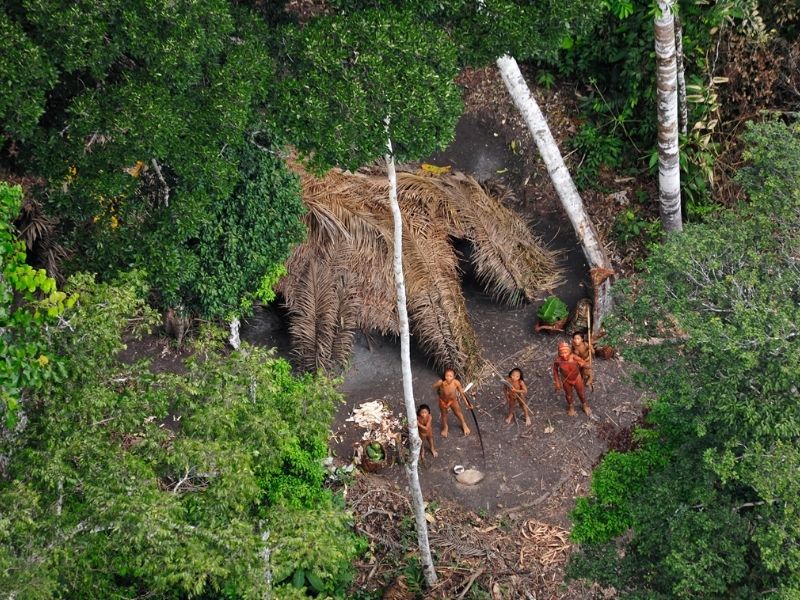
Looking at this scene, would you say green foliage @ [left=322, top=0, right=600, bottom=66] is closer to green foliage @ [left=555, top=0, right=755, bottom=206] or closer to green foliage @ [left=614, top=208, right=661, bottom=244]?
green foliage @ [left=555, top=0, right=755, bottom=206]

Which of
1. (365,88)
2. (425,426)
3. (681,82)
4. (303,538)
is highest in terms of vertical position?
(365,88)

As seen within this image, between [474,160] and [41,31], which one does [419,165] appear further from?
[41,31]

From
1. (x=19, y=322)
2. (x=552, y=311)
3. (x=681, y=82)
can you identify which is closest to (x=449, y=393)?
(x=552, y=311)

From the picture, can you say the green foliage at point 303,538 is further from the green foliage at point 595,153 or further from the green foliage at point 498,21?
the green foliage at point 595,153

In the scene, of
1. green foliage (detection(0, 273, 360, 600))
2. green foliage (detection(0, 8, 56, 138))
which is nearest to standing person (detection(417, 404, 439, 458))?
green foliage (detection(0, 273, 360, 600))

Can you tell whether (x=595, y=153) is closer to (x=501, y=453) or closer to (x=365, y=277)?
(x=365, y=277)

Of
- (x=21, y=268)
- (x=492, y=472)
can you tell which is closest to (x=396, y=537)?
(x=492, y=472)
